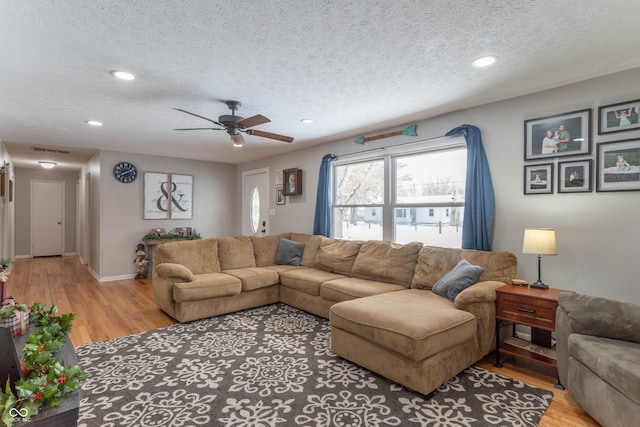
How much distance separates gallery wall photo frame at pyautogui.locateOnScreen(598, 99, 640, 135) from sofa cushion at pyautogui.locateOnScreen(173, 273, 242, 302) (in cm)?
391

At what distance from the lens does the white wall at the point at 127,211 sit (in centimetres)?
579

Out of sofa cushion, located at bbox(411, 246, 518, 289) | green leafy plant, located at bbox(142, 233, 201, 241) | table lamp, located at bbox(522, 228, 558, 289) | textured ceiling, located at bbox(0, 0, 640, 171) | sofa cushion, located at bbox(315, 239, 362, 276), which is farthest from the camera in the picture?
green leafy plant, located at bbox(142, 233, 201, 241)

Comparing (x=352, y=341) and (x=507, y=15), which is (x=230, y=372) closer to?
(x=352, y=341)

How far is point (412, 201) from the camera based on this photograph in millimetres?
4152

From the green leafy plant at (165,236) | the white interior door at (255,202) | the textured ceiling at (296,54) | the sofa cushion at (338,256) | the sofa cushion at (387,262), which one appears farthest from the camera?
the white interior door at (255,202)

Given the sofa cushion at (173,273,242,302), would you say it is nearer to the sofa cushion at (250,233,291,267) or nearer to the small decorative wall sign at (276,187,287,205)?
the sofa cushion at (250,233,291,267)

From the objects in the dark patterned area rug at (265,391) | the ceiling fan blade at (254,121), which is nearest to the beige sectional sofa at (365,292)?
the dark patterned area rug at (265,391)

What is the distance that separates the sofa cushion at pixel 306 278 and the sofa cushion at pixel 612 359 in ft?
7.84

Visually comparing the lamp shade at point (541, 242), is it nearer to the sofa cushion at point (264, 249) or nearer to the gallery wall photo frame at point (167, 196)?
the sofa cushion at point (264, 249)

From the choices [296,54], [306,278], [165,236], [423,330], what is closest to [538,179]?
[423,330]

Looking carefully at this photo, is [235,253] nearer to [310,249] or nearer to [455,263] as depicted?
[310,249]

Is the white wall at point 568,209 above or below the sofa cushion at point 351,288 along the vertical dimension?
above

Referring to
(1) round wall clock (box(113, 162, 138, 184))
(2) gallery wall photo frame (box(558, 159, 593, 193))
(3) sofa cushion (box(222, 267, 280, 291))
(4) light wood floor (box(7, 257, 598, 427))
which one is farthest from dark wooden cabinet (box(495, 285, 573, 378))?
(1) round wall clock (box(113, 162, 138, 184))

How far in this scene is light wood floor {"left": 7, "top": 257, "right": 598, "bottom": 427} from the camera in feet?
7.20
